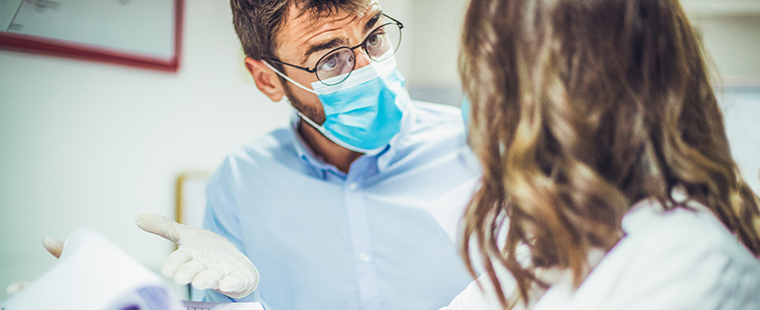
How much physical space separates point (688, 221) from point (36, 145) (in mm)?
1055

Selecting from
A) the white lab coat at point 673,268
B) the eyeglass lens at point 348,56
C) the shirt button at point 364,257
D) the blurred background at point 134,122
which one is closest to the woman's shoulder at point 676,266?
the white lab coat at point 673,268

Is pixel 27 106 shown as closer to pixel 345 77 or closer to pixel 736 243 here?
pixel 345 77

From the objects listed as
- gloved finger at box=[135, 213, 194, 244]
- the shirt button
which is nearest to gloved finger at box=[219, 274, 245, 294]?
gloved finger at box=[135, 213, 194, 244]

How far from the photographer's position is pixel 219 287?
68 cm

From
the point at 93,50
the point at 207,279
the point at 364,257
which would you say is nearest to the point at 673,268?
the point at 364,257

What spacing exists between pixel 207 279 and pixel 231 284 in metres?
0.05

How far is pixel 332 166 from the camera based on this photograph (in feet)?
2.90

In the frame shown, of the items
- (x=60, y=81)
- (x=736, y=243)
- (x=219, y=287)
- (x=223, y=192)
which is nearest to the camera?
(x=736, y=243)

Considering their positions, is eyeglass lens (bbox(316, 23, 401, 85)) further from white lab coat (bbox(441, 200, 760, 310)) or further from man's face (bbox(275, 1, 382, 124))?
white lab coat (bbox(441, 200, 760, 310))

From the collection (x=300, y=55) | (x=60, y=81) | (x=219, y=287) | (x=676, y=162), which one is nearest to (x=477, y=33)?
(x=676, y=162)

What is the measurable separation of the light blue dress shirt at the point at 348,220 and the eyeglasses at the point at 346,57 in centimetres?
14

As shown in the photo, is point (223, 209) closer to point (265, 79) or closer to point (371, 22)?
point (265, 79)

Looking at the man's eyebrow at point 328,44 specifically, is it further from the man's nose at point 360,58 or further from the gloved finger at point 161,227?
the gloved finger at point 161,227

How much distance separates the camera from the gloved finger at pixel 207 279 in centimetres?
64
